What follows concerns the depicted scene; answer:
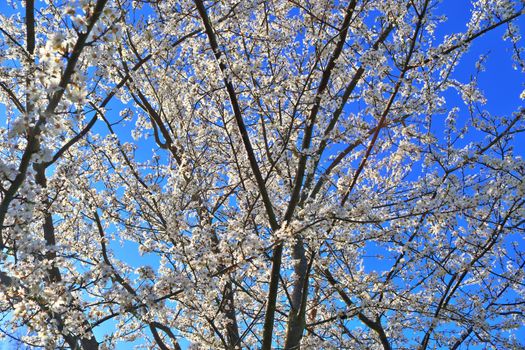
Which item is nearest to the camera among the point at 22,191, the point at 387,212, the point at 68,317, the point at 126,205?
the point at 22,191

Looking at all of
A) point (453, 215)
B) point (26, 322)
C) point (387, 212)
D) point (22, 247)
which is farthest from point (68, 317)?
point (453, 215)

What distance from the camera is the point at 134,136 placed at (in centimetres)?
777

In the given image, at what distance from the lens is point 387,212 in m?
6.83

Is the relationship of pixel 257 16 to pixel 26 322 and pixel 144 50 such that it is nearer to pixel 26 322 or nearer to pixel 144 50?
pixel 144 50

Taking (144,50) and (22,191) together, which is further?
(144,50)

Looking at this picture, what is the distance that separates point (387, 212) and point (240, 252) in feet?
8.23

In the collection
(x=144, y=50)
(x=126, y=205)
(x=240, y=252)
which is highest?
(x=144, y=50)

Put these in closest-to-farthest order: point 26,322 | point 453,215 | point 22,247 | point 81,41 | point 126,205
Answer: point 81,41 → point 22,247 → point 26,322 → point 453,215 → point 126,205

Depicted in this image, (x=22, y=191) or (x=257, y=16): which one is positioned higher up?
(x=257, y=16)

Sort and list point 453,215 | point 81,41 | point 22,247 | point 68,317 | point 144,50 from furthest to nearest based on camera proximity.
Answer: point 144,50, point 453,215, point 68,317, point 22,247, point 81,41

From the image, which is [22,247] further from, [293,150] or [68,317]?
[293,150]

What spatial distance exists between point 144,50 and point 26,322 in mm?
4561

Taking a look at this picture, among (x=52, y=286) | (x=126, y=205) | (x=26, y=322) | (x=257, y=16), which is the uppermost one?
(x=257, y=16)

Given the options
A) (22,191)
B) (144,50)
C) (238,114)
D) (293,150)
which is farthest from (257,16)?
(22,191)
